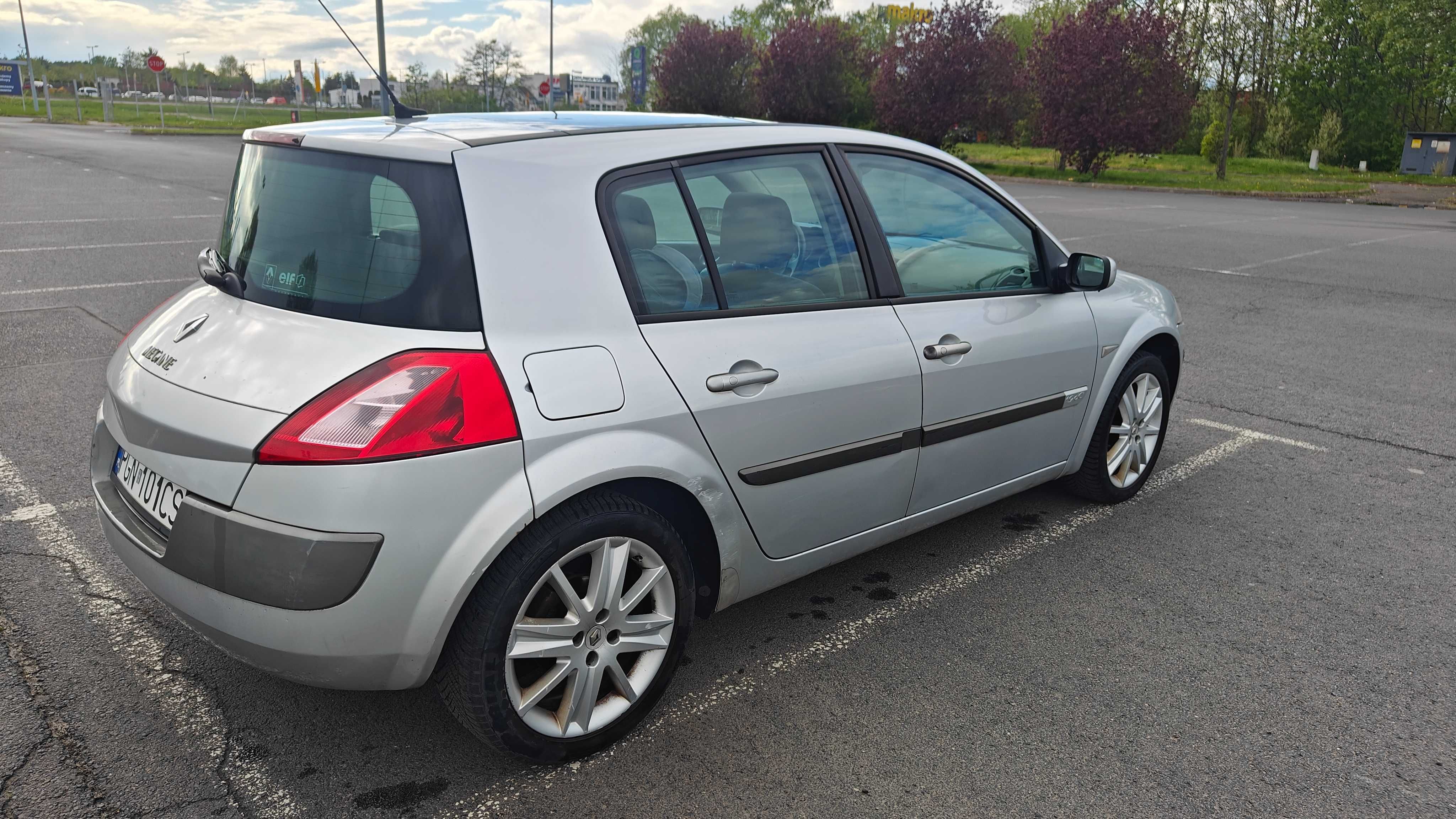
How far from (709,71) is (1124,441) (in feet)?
153

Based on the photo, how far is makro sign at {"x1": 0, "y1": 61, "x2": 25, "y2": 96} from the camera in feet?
214

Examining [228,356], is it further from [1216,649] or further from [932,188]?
[1216,649]

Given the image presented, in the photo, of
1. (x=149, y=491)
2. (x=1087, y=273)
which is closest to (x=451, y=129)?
(x=149, y=491)

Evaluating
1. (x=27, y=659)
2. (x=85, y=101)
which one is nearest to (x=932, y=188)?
(x=27, y=659)

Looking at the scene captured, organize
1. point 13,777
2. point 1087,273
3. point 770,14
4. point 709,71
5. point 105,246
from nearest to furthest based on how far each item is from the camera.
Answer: point 13,777
point 1087,273
point 105,246
point 709,71
point 770,14

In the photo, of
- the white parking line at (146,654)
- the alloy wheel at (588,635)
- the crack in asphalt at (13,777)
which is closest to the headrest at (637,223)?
the alloy wheel at (588,635)

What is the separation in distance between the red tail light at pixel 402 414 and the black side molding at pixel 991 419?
153 cm

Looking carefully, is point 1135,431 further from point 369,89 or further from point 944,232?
point 369,89

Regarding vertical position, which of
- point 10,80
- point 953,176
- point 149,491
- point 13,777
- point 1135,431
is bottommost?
point 13,777

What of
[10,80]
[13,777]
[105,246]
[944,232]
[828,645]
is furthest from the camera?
[10,80]

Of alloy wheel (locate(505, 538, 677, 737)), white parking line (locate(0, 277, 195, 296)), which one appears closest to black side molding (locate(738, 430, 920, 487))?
alloy wheel (locate(505, 538, 677, 737))

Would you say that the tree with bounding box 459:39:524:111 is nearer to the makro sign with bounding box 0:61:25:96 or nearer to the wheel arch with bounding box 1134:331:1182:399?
the makro sign with bounding box 0:61:25:96

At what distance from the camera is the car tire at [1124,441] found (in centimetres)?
425

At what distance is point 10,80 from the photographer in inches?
2584
